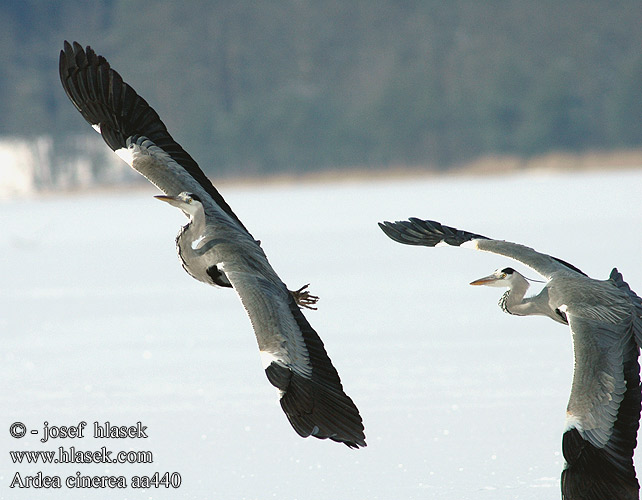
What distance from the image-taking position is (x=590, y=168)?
34.5 m

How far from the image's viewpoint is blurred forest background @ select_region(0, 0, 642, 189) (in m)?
49.5

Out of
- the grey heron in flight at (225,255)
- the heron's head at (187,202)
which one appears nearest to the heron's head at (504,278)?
the grey heron in flight at (225,255)

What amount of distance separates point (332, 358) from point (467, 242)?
7.40ft

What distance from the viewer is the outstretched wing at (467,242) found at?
5688mm

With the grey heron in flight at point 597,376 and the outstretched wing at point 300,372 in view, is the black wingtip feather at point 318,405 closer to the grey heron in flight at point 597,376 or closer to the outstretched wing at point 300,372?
the outstretched wing at point 300,372

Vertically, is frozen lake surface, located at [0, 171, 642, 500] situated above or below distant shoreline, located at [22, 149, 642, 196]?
below

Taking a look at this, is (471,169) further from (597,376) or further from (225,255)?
(597,376)

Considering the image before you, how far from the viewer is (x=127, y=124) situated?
6250mm

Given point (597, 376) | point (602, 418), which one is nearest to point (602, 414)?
point (602, 418)

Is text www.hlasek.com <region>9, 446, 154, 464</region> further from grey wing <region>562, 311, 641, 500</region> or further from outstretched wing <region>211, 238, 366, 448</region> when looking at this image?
grey wing <region>562, 311, 641, 500</region>

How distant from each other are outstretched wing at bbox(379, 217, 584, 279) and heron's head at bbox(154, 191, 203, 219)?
0.97m

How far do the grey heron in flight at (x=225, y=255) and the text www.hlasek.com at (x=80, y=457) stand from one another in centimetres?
93

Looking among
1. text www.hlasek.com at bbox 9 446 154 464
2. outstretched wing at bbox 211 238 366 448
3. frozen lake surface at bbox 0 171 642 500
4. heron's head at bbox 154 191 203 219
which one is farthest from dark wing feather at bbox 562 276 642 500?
text www.hlasek.com at bbox 9 446 154 464

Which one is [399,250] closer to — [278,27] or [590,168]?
[590,168]
